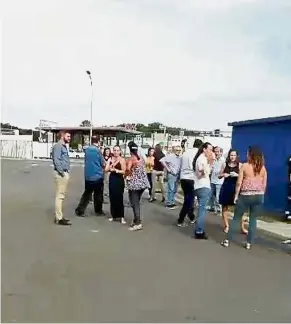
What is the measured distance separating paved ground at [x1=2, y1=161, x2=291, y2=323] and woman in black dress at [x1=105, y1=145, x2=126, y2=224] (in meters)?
0.96

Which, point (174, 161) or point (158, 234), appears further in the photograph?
point (174, 161)

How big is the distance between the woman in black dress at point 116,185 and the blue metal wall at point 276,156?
13.1 feet

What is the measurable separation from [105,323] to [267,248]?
470cm

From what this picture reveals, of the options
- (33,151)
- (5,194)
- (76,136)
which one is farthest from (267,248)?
(76,136)

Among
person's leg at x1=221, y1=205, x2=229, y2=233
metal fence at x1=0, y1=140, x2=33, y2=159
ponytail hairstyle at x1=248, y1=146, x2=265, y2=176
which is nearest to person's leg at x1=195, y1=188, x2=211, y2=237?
person's leg at x1=221, y1=205, x2=229, y2=233

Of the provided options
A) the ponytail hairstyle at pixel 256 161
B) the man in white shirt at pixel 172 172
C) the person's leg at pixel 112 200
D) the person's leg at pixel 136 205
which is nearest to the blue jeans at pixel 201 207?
the ponytail hairstyle at pixel 256 161

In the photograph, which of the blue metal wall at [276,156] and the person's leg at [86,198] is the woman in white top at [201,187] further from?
the blue metal wall at [276,156]

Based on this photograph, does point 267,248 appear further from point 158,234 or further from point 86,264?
point 86,264

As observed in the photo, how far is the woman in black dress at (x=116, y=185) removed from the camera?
11.7 m

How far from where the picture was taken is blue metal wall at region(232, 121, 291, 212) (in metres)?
13.4

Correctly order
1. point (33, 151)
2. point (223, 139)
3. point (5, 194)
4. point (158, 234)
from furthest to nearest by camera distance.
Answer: point (33, 151) → point (223, 139) → point (5, 194) → point (158, 234)

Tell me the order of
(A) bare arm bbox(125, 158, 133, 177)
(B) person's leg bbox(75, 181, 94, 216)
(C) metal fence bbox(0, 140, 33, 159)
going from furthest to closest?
(C) metal fence bbox(0, 140, 33, 159) < (B) person's leg bbox(75, 181, 94, 216) < (A) bare arm bbox(125, 158, 133, 177)

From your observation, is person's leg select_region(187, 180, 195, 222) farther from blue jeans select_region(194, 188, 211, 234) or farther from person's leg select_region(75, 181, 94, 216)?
person's leg select_region(75, 181, 94, 216)

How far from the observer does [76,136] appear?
68438mm
